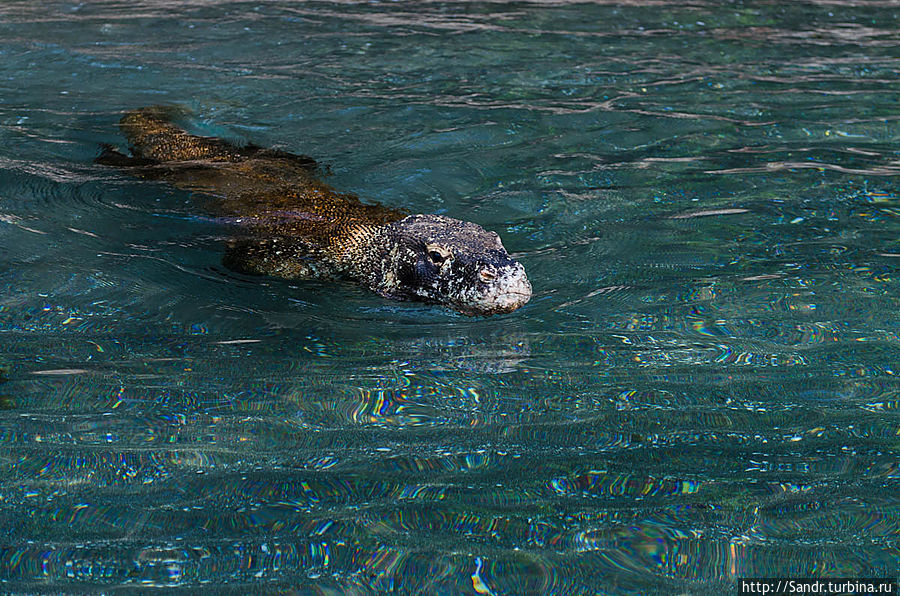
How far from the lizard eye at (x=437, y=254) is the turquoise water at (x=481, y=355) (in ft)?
0.89

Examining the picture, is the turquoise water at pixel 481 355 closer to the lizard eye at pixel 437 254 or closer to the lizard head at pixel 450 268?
the lizard head at pixel 450 268

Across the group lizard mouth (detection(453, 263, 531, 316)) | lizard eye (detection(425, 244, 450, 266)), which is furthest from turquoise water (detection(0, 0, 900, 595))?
lizard eye (detection(425, 244, 450, 266))

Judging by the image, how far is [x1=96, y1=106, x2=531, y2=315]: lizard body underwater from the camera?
14.3 feet

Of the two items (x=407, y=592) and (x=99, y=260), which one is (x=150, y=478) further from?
(x=99, y=260)

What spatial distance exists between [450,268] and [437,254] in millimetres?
131

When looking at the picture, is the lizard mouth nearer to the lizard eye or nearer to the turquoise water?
the turquoise water

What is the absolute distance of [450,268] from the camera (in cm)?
444

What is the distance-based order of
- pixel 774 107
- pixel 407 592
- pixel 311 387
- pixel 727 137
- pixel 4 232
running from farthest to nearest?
pixel 774 107
pixel 727 137
pixel 4 232
pixel 311 387
pixel 407 592

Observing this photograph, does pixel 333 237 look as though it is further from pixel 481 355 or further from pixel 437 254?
pixel 481 355

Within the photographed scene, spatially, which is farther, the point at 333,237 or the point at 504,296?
the point at 333,237

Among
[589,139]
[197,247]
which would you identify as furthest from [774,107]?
[197,247]

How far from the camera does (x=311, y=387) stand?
3584 mm

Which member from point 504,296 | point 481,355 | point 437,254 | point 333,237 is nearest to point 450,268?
point 437,254

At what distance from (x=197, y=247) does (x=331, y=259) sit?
0.83m
